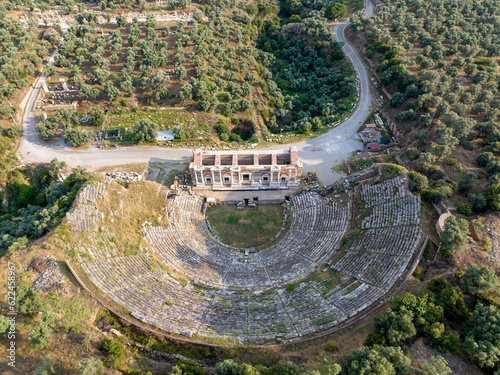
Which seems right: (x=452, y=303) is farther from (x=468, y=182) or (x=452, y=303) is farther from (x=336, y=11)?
(x=336, y=11)

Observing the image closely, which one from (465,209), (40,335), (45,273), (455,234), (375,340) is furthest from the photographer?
(465,209)

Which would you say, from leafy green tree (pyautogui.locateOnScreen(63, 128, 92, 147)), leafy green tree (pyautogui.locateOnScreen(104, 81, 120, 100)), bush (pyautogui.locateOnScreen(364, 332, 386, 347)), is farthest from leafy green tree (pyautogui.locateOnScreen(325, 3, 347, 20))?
bush (pyautogui.locateOnScreen(364, 332, 386, 347))

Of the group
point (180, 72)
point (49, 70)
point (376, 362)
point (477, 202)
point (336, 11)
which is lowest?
point (376, 362)

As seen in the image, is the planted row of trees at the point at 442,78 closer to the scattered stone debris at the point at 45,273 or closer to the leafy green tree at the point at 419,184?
the leafy green tree at the point at 419,184

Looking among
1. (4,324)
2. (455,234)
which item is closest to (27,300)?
(4,324)

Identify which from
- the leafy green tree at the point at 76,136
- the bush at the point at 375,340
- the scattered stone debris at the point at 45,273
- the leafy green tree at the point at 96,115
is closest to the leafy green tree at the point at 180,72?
the leafy green tree at the point at 96,115

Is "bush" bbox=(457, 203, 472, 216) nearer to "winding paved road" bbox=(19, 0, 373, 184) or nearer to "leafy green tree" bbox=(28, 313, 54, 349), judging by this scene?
"winding paved road" bbox=(19, 0, 373, 184)

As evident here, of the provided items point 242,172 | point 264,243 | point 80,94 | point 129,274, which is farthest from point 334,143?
point 80,94
